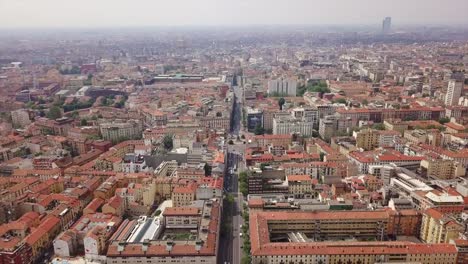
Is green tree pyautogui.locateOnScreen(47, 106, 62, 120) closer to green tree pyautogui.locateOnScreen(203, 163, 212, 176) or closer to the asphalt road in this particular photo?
the asphalt road

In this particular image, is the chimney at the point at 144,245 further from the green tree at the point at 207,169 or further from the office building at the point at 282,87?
the office building at the point at 282,87

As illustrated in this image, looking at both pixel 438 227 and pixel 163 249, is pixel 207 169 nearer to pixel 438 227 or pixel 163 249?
pixel 163 249

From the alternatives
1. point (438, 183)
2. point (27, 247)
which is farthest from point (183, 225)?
point (438, 183)

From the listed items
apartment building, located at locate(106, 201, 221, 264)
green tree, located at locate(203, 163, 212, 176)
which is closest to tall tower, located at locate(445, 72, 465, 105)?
green tree, located at locate(203, 163, 212, 176)

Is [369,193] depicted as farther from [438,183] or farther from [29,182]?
[29,182]

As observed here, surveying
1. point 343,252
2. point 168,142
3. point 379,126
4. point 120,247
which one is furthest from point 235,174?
point 379,126

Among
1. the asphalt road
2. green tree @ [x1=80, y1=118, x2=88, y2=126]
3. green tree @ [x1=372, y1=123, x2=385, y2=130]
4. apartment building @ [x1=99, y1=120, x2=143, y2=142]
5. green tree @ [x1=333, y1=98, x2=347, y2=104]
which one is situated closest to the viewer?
the asphalt road

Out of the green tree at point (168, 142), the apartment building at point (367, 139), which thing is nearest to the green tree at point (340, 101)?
the apartment building at point (367, 139)

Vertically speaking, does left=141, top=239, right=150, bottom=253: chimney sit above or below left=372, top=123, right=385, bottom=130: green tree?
below
